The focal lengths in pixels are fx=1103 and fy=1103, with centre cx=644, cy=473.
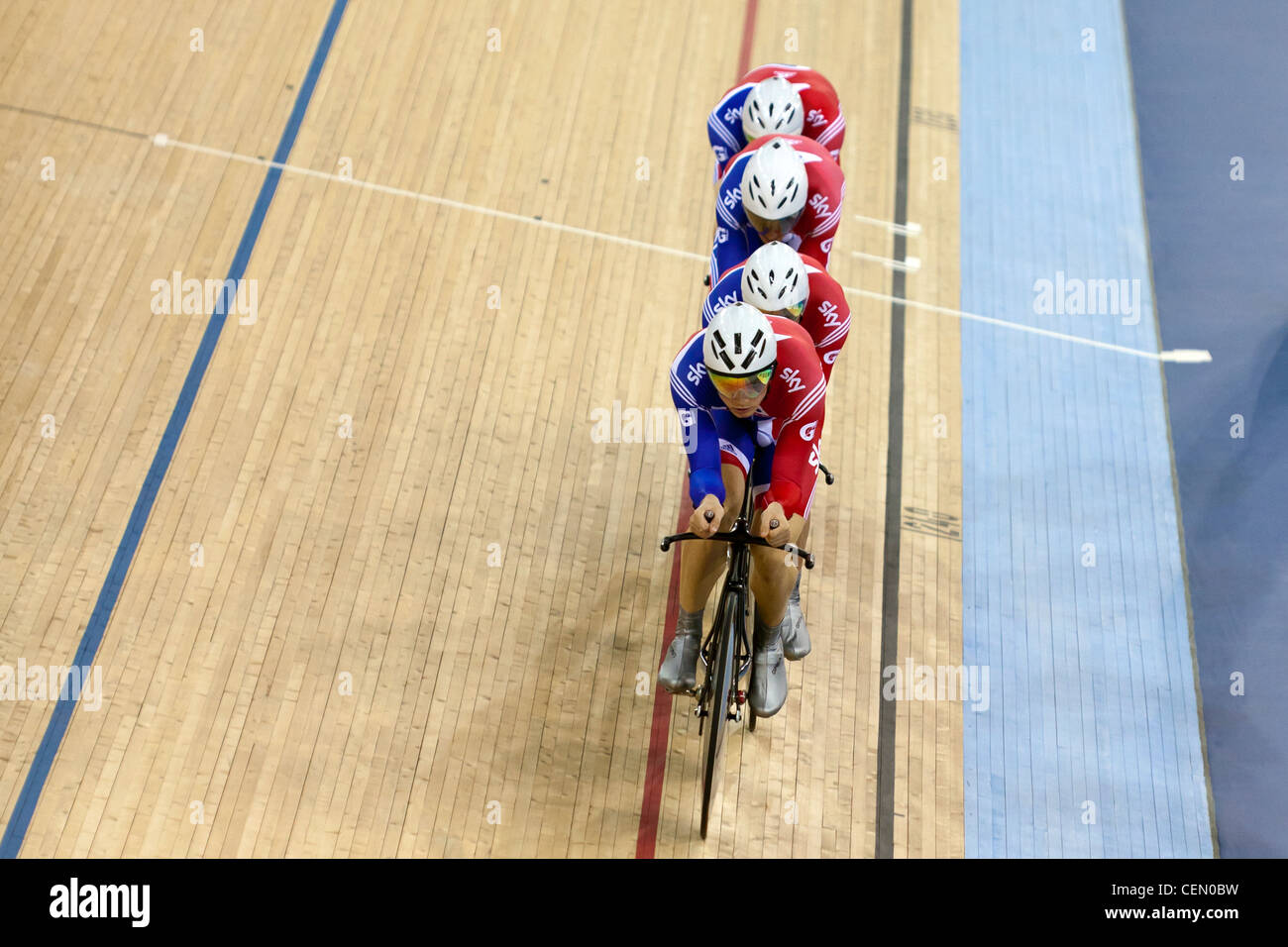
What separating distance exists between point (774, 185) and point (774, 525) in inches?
40.4

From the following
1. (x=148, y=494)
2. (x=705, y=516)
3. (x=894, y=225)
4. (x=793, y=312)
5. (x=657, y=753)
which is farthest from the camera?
(x=894, y=225)

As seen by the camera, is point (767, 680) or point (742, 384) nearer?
point (742, 384)

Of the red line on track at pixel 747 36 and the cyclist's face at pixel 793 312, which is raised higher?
the red line on track at pixel 747 36

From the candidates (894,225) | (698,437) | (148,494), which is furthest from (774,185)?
(148,494)

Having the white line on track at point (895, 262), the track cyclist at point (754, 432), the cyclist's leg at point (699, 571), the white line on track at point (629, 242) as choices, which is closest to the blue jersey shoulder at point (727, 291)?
the track cyclist at point (754, 432)

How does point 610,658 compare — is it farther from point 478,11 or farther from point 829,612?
point 478,11

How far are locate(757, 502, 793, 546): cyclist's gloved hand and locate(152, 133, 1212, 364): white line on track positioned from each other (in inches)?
82.6

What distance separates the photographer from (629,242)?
4746 millimetres

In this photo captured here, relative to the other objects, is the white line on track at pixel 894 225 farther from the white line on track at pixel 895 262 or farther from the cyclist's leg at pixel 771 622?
the cyclist's leg at pixel 771 622

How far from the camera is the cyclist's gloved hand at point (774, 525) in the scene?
2.79 metres

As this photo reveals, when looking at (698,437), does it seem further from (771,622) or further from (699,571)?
(771,622)

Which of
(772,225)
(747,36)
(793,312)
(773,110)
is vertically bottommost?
(793,312)

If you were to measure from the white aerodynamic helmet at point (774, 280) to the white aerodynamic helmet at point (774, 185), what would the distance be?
0.74 feet

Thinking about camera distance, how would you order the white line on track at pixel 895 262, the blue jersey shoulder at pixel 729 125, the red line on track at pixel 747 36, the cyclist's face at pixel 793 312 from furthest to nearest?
1. the red line on track at pixel 747 36
2. the white line on track at pixel 895 262
3. the blue jersey shoulder at pixel 729 125
4. the cyclist's face at pixel 793 312
